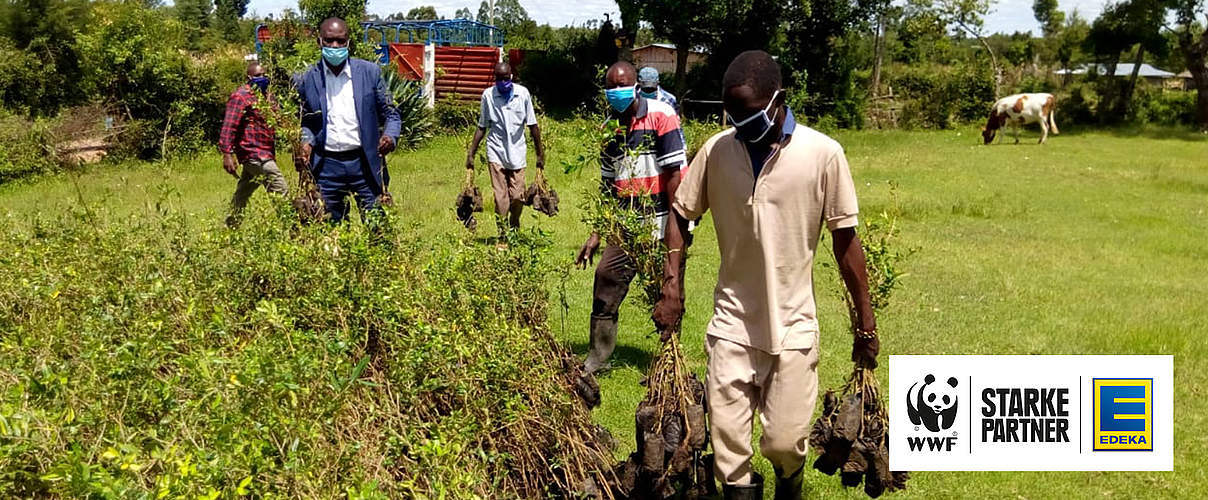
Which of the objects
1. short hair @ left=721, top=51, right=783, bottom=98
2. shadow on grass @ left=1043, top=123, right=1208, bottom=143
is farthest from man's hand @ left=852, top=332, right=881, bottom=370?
shadow on grass @ left=1043, top=123, right=1208, bottom=143

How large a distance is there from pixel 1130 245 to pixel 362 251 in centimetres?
931

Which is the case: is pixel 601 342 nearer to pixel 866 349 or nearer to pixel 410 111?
pixel 866 349

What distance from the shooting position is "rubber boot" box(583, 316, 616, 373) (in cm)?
582

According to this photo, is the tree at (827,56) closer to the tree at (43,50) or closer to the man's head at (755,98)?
the tree at (43,50)

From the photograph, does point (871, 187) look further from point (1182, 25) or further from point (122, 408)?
point (1182, 25)

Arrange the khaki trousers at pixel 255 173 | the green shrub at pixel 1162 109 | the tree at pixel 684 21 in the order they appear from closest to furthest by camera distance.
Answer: the khaki trousers at pixel 255 173 < the tree at pixel 684 21 < the green shrub at pixel 1162 109

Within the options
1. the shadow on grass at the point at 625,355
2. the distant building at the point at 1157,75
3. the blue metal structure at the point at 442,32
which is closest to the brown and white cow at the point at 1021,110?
the blue metal structure at the point at 442,32

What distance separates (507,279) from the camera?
4.61 metres

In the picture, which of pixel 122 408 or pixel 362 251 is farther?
pixel 362 251

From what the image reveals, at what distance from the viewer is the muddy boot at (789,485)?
3969 millimetres

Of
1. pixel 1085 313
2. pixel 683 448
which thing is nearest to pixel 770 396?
pixel 683 448

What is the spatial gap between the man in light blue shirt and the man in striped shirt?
317 cm

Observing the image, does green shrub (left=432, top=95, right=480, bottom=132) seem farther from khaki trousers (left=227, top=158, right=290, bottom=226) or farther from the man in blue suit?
the man in blue suit

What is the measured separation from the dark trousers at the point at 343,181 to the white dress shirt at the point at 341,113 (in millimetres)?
99
